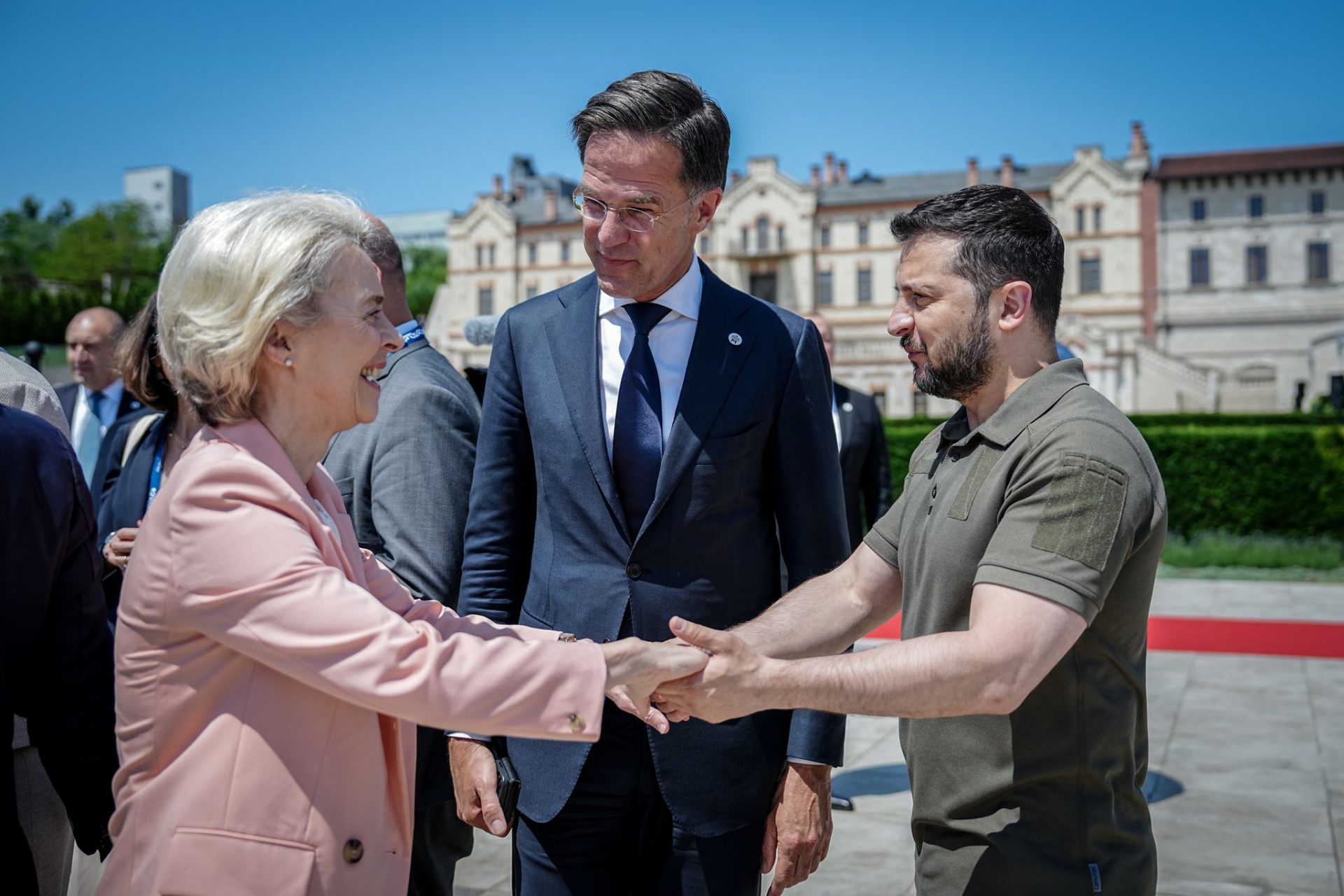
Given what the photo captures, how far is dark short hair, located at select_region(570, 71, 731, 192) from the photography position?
8.26ft

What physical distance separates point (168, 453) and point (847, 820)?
3516 mm

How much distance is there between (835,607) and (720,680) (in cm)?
52

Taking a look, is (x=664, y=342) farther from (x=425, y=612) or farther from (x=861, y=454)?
(x=861, y=454)

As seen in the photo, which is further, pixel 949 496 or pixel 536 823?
pixel 536 823

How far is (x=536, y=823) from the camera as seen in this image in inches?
97.9

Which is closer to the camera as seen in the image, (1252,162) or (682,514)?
(682,514)

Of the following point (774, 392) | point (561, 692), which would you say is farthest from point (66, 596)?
point (774, 392)

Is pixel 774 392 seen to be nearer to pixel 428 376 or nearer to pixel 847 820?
pixel 428 376

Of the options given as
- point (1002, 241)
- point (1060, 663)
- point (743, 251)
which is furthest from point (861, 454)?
point (743, 251)

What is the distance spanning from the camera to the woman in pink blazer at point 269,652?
1666 millimetres

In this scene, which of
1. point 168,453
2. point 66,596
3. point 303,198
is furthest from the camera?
point 168,453

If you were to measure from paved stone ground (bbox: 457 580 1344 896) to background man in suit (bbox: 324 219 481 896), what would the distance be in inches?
67.8

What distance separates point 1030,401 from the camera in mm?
2164

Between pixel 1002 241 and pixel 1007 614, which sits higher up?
pixel 1002 241
